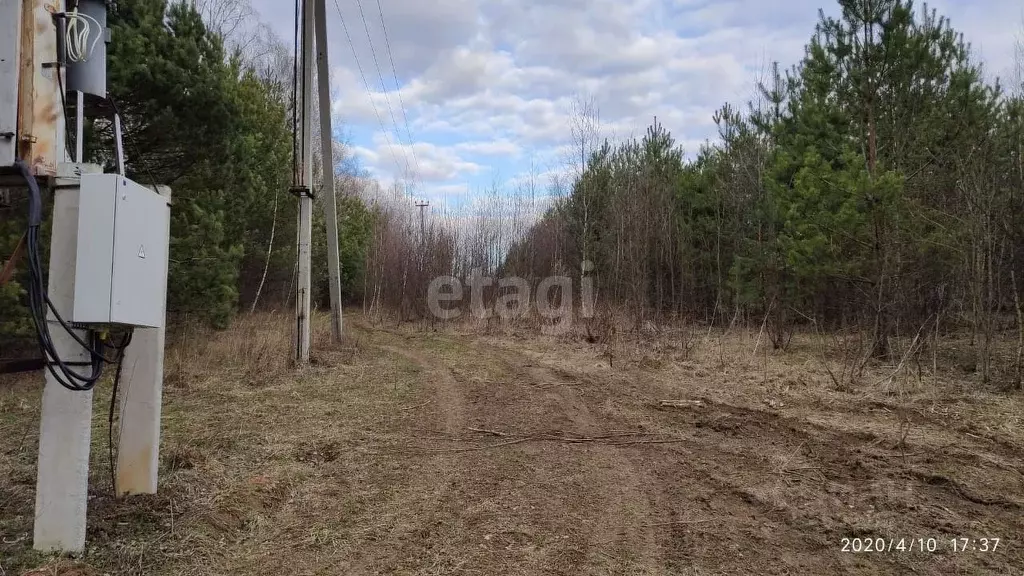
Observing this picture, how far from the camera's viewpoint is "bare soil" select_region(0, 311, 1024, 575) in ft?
10.0

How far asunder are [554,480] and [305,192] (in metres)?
7.44

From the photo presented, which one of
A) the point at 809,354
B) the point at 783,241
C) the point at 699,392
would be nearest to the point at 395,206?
the point at 783,241

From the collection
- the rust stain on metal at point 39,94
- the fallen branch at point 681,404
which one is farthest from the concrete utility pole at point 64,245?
the fallen branch at point 681,404

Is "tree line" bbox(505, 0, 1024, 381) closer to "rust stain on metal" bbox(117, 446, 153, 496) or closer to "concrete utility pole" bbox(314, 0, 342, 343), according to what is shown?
"concrete utility pole" bbox(314, 0, 342, 343)

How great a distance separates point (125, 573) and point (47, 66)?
8.19 ft

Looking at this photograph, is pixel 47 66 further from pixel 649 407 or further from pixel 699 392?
pixel 699 392

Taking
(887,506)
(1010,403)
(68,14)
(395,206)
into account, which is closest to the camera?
(68,14)

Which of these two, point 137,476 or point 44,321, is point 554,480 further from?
point 44,321

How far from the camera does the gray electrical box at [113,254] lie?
8.79ft

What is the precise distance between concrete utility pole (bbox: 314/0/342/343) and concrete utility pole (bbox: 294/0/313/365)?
1.77 feet

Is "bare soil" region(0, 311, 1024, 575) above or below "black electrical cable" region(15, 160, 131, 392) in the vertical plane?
below

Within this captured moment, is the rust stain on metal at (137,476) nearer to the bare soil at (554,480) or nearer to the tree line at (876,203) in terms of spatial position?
the bare soil at (554,480)

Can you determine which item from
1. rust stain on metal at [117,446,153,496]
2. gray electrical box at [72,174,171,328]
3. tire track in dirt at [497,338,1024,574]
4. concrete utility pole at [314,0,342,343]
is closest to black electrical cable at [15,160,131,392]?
gray electrical box at [72,174,171,328]

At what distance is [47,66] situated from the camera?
9.45ft
